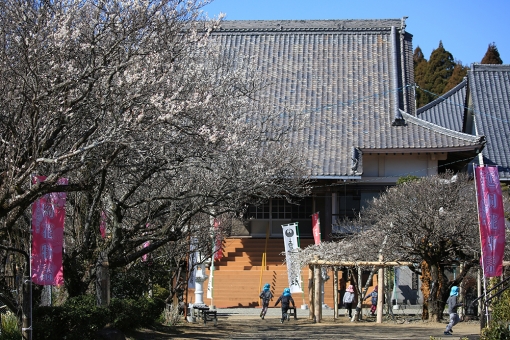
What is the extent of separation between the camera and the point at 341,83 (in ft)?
123

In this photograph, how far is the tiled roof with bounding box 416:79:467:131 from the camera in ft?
147

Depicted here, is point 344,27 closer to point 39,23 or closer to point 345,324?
point 345,324

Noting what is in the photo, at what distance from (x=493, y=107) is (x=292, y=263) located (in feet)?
50.9

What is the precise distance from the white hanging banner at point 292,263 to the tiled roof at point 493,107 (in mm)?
10472

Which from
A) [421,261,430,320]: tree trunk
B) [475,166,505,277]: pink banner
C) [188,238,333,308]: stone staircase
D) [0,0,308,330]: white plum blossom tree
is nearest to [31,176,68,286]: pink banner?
[0,0,308,330]: white plum blossom tree

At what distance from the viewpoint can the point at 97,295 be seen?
15.9 meters

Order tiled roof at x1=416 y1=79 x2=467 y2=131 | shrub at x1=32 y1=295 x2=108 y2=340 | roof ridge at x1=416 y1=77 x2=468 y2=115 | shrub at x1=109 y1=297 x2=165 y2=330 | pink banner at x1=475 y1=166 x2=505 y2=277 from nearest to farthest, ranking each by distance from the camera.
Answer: shrub at x1=32 y1=295 x2=108 y2=340, shrub at x1=109 y1=297 x2=165 y2=330, pink banner at x1=475 y1=166 x2=505 y2=277, tiled roof at x1=416 y1=79 x2=467 y2=131, roof ridge at x1=416 y1=77 x2=468 y2=115

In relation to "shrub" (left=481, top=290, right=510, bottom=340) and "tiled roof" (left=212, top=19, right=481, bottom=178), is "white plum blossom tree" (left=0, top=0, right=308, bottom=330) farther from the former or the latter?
"tiled roof" (left=212, top=19, right=481, bottom=178)

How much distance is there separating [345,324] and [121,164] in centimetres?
1266

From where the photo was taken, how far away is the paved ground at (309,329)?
63.1 ft

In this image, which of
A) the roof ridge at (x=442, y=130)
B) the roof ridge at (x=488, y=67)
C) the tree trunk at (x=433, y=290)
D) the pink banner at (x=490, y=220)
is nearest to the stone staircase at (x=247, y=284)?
the tree trunk at (x=433, y=290)

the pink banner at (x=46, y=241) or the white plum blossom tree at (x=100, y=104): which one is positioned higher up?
the white plum blossom tree at (x=100, y=104)

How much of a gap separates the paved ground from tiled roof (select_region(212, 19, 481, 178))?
840 centimetres

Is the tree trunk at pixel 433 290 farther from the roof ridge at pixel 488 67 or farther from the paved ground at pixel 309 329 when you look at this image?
the roof ridge at pixel 488 67
